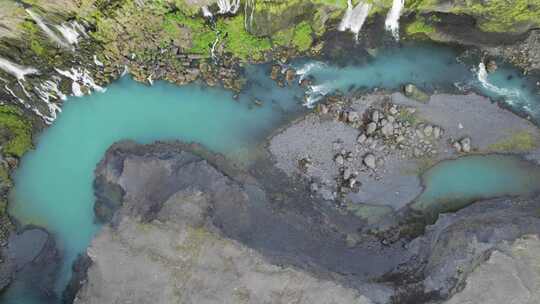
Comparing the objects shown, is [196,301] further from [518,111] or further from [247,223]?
[518,111]

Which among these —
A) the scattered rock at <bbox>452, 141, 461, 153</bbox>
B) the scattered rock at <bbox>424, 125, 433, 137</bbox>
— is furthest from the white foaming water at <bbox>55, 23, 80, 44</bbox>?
the scattered rock at <bbox>452, 141, 461, 153</bbox>

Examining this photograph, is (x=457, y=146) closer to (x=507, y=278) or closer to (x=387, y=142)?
(x=387, y=142)

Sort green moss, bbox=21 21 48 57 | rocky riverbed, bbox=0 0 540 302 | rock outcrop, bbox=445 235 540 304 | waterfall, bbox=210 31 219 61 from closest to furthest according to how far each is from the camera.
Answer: rock outcrop, bbox=445 235 540 304
green moss, bbox=21 21 48 57
rocky riverbed, bbox=0 0 540 302
waterfall, bbox=210 31 219 61

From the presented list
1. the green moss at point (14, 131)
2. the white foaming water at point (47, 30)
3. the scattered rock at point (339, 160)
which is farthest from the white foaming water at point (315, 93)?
the green moss at point (14, 131)

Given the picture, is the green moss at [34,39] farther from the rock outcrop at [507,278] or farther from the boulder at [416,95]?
the rock outcrop at [507,278]

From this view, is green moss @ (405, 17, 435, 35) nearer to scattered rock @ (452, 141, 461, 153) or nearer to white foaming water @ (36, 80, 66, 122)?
scattered rock @ (452, 141, 461, 153)

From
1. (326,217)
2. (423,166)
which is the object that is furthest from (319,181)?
(423,166)

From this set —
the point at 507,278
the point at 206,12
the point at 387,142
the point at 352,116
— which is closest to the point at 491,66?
the point at 387,142
